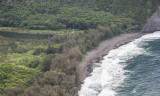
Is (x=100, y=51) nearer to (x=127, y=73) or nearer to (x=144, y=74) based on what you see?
(x=127, y=73)

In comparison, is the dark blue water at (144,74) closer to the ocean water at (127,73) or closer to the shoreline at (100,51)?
the ocean water at (127,73)

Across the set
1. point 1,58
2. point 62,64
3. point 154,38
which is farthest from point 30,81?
point 154,38

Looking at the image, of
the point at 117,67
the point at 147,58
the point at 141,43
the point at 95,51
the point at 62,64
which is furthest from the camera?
the point at 141,43

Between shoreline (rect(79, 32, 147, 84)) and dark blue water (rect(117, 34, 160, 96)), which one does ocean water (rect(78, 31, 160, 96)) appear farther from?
shoreline (rect(79, 32, 147, 84))

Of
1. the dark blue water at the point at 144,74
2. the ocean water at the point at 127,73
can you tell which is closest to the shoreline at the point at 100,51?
the ocean water at the point at 127,73

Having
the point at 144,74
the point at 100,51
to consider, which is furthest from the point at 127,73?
the point at 100,51

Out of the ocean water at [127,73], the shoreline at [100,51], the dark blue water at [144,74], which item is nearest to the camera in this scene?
the dark blue water at [144,74]

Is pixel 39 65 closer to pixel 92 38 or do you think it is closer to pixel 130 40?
pixel 92 38
